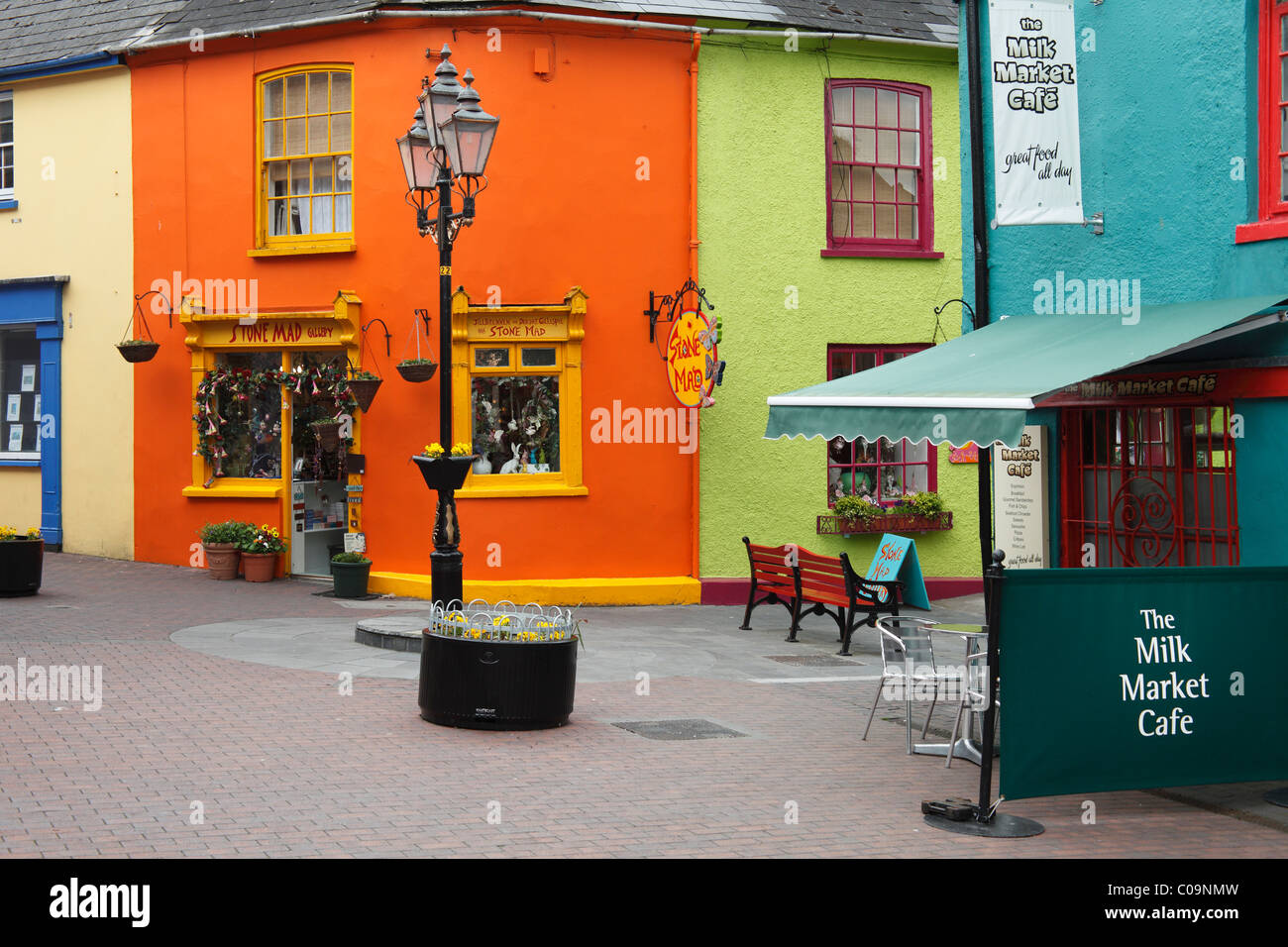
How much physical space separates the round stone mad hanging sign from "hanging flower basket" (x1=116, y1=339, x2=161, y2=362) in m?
6.73

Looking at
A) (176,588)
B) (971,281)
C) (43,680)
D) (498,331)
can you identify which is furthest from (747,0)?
(43,680)

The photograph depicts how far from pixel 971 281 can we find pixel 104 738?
8.07 m

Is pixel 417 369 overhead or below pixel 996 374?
overhead

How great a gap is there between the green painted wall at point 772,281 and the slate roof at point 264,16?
14.5 inches

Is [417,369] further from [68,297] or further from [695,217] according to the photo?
[68,297]

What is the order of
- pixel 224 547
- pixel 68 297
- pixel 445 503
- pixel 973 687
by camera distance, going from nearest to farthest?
pixel 973 687 < pixel 445 503 < pixel 224 547 < pixel 68 297

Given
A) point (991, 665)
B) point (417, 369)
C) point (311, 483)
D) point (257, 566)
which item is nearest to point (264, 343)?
point (311, 483)

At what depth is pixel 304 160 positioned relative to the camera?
17.2 metres

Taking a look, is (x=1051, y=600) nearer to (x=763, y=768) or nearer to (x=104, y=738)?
(x=763, y=768)

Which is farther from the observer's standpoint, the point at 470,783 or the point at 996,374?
the point at 996,374

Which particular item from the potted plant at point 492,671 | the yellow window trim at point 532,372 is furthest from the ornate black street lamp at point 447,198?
the yellow window trim at point 532,372

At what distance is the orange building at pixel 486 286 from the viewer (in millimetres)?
16344

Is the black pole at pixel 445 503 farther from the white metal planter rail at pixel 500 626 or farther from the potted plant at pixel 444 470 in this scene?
the white metal planter rail at pixel 500 626

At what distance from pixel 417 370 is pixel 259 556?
10.4 feet
